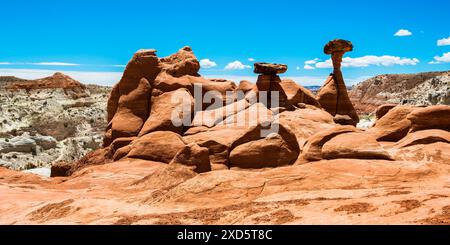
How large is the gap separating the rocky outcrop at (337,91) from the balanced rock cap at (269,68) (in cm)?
502

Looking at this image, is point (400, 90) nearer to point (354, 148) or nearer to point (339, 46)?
point (339, 46)

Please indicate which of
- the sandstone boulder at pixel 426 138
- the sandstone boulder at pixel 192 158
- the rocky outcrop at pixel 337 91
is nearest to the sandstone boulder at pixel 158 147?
the sandstone boulder at pixel 192 158

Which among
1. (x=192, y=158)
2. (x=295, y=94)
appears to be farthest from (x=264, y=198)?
(x=295, y=94)

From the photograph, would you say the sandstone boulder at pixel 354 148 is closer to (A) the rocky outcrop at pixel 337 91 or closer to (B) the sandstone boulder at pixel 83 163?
(B) the sandstone boulder at pixel 83 163

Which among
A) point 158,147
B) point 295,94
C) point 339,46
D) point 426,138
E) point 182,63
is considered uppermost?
point 339,46

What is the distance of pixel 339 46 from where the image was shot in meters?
31.8

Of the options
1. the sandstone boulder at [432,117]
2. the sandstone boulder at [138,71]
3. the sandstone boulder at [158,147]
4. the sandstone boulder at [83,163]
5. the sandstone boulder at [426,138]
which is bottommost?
the sandstone boulder at [83,163]

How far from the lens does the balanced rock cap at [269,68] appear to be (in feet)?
90.5

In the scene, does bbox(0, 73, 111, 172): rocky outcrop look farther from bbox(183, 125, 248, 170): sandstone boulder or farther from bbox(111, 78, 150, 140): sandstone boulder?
bbox(183, 125, 248, 170): sandstone boulder

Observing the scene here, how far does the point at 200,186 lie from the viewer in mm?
13383

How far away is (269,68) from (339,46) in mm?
7244
